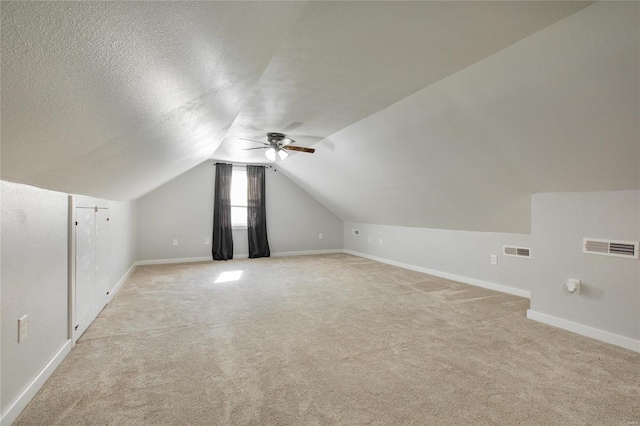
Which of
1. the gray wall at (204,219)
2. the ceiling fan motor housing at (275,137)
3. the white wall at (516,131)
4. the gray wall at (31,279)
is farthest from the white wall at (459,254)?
the gray wall at (31,279)

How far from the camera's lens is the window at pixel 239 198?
6977 mm

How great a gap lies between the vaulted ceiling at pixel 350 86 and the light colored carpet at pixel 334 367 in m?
1.28

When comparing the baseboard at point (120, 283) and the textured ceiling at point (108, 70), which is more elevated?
the textured ceiling at point (108, 70)

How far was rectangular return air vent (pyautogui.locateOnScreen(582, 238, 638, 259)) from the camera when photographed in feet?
8.04

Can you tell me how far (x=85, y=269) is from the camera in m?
2.77

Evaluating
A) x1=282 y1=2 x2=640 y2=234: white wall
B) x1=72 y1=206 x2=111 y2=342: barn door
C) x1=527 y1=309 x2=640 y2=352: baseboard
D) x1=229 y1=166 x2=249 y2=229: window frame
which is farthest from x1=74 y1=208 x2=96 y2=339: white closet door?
x1=527 y1=309 x2=640 y2=352: baseboard

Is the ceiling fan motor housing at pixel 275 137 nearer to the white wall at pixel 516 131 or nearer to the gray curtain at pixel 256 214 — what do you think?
the white wall at pixel 516 131

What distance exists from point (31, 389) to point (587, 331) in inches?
161

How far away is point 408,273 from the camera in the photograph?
5.20m

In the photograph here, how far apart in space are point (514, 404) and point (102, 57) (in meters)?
2.45

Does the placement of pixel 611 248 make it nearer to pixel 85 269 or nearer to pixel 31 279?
pixel 31 279

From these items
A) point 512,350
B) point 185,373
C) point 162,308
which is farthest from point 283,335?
point 512,350

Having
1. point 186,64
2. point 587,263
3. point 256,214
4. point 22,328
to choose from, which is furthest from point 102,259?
point 587,263

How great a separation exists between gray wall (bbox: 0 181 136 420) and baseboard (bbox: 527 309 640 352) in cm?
400
